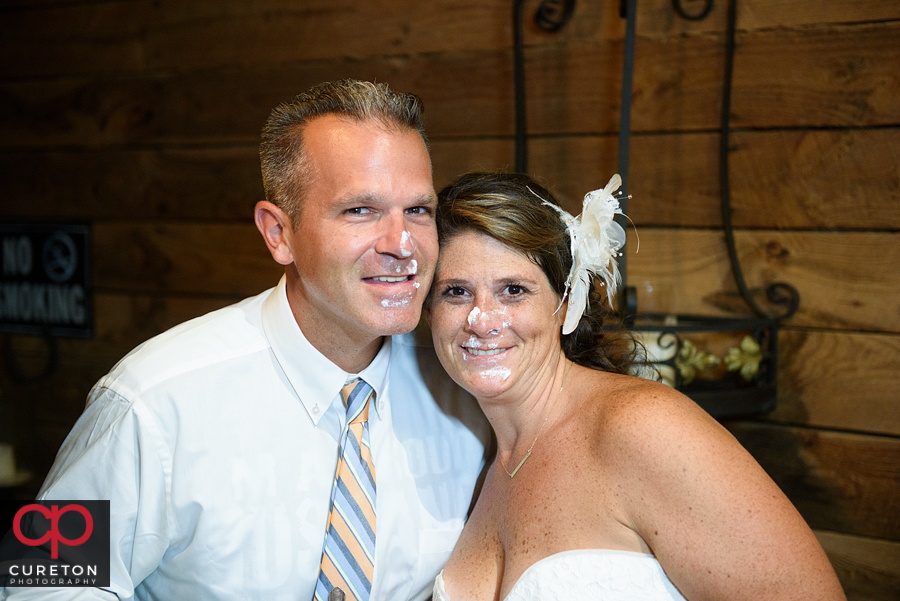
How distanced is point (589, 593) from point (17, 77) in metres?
2.77

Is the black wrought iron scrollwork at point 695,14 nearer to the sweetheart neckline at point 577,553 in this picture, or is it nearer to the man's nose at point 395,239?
the man's nose at point 395,239

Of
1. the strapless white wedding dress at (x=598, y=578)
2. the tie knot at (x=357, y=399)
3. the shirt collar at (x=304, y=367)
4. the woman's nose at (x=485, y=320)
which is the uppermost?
the woman's nose at (x=485, y=320)

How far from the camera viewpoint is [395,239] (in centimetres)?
126

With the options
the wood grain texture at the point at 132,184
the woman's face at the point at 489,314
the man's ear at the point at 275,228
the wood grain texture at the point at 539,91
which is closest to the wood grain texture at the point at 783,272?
the wood grain texture at the point at 539,91

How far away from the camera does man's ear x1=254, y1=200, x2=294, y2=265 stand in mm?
1364

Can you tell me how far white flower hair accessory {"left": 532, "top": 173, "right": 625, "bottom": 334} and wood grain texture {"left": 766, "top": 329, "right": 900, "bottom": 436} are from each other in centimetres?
69

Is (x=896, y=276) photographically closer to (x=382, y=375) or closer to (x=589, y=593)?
(x=589, y=593)

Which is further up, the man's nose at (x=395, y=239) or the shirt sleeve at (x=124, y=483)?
the man's nose at (x=395, y=239)

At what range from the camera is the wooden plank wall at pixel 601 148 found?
1.70m

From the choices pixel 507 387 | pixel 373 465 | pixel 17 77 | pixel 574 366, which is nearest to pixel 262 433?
pixel 373 465

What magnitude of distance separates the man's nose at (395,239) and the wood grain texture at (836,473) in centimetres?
108

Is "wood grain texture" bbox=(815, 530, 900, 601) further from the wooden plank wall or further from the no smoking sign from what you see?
the no smoking sign

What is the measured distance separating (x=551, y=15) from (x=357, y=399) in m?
1.18

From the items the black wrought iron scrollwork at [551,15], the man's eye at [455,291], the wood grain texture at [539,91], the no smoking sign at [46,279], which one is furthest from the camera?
the no smoking sign at [46,279]
